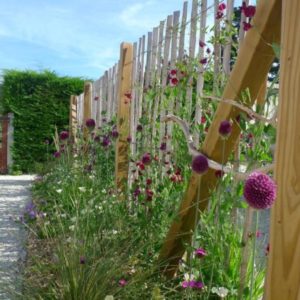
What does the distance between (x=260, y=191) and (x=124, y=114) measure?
3554 mm

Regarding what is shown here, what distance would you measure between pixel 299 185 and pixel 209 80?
1872 millimetres

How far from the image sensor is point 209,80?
105 inches

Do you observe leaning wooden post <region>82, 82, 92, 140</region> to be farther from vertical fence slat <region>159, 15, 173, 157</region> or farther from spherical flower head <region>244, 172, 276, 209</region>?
spherical flower head <region>244, 172, 276, 209</region>

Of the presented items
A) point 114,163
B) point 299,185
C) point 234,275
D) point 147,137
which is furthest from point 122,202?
point 299,185

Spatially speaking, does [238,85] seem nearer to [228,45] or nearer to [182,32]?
[228,45]

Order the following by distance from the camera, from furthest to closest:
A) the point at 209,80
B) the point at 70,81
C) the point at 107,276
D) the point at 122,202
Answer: the point at 70,81
the point at 122,202
the point at 209,80
the point at 107,276

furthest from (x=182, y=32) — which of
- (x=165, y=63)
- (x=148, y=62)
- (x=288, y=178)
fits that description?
(x=288, y=178)

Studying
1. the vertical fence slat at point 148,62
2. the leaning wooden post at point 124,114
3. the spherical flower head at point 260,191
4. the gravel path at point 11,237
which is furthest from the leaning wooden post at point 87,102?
the spherical flower head at point 260,191

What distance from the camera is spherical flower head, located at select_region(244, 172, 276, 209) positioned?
3.30 feet

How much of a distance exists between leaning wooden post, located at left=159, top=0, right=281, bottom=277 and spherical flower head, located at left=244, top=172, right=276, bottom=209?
0.59 metres

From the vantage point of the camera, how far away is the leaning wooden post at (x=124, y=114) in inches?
168

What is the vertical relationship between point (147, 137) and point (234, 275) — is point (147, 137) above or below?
above

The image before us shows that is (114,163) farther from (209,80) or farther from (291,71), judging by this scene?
(291,71)

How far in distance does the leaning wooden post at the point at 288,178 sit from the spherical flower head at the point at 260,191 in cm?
9
